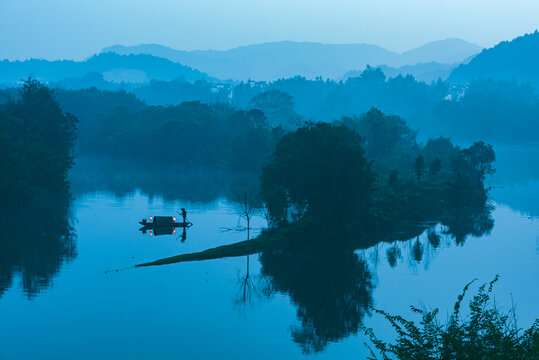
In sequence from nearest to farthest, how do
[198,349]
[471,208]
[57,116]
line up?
[198,349] < [471,208] < [57,116]

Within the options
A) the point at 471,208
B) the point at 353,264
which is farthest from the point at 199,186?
the point at 353,264

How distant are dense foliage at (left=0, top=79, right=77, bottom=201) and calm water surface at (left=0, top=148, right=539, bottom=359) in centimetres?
812

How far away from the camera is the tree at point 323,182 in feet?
180

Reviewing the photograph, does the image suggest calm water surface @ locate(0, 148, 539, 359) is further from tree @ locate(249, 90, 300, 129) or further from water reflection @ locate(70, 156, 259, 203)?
tree @ locate(249, 90, 300, 129)

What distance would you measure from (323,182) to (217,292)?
1857cm

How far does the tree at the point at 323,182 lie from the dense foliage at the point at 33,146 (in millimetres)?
26290

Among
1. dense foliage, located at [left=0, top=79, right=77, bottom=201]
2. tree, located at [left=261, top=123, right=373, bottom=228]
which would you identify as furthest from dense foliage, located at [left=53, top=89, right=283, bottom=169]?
tree, located at [left=261, top=123, right=373, bottom=228]

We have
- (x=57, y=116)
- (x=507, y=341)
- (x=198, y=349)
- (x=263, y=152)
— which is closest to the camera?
(x=507, y=341)

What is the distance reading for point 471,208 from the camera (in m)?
78.0

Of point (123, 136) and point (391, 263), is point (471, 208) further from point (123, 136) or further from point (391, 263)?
point (123, 136)

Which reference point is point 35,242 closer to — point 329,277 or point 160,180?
point 329,277

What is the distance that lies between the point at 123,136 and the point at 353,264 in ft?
339

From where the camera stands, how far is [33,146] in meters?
74.2

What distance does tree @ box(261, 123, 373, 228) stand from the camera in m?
54.9
